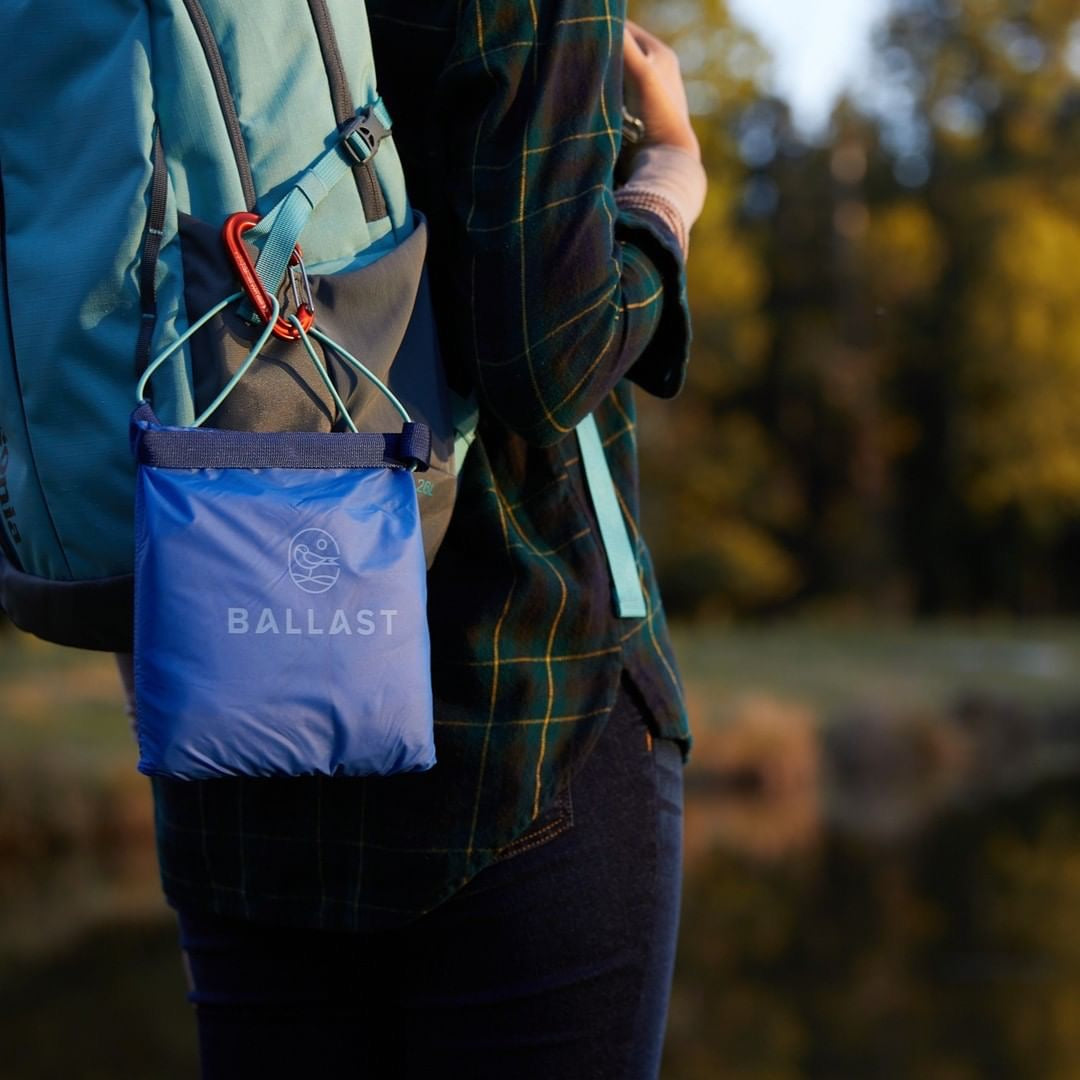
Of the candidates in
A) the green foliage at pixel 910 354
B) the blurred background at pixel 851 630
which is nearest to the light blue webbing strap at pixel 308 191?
the blurred background at pixel 851 630

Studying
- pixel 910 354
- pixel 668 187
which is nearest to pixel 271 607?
pixel 668 187

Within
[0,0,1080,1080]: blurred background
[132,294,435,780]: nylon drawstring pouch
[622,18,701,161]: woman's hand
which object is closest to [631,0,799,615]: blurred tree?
[0,0,1080,1080]: blurred background

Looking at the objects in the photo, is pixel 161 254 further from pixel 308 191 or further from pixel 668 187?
pixel 668 187

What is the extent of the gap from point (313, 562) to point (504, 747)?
8.6 inches

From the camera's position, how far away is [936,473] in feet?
71.3

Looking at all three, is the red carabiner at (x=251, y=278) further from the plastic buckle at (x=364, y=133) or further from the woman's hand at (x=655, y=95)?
the woman's hand at (x=655, y=95)

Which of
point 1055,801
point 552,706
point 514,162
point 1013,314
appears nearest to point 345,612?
point 552,706

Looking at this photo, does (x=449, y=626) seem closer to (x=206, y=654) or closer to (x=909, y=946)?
(x=206, y=654)

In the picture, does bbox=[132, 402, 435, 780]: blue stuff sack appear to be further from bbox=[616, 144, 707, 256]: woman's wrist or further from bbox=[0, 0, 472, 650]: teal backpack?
bbox=[616, 144, 707, 256]: woman's wrist

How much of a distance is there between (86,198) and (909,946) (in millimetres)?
6662

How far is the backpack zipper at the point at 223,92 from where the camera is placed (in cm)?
97

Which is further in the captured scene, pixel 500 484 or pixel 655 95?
pixel 655 95

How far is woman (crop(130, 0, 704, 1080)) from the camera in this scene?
105cm

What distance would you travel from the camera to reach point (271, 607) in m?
0.93
